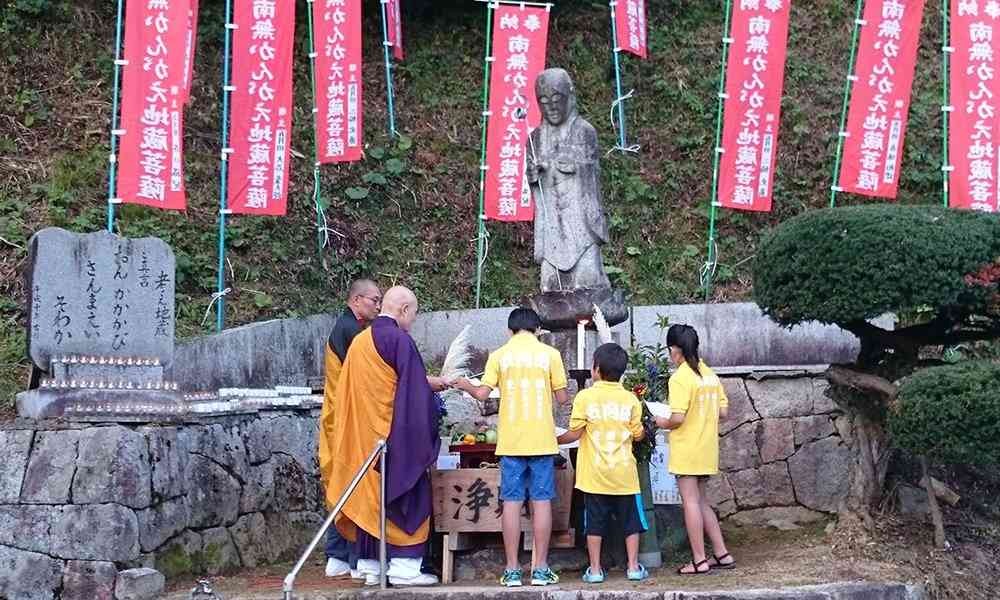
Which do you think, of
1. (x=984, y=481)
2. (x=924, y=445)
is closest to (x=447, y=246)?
(x=984, y=481)

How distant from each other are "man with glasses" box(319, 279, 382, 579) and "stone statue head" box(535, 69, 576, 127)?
8.43 feet

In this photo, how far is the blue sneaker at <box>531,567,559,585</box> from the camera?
7359 mm

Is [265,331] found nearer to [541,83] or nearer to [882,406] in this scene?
[541,83]

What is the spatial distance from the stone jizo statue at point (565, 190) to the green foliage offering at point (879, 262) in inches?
93.1

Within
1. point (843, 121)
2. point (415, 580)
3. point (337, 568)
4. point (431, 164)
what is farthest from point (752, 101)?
point (415, 580)

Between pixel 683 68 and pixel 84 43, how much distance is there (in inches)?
305

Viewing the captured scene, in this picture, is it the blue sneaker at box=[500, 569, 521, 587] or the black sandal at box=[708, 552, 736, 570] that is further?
the black sandal at box=[708, 552, 736, 570]

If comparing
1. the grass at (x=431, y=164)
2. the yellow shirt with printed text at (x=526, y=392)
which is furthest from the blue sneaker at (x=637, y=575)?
the grass at (x=431, y=164)

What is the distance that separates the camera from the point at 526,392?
24.6 feet

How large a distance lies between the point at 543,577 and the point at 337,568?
4.88 ft

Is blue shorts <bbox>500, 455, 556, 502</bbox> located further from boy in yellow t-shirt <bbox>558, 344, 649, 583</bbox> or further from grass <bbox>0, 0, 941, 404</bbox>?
grass <bbox>0, 0, 941, 404</bbox>

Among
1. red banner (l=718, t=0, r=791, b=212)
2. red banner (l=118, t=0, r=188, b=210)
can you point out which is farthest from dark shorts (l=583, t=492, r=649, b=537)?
red banner (l=718, t=0, r=791, b=212)

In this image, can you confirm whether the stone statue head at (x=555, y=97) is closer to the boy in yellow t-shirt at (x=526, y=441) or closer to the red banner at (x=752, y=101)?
the boy in yellow t-shirt at (x=526, y=441)

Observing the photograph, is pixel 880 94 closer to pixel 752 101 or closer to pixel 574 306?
pixel 752 101
